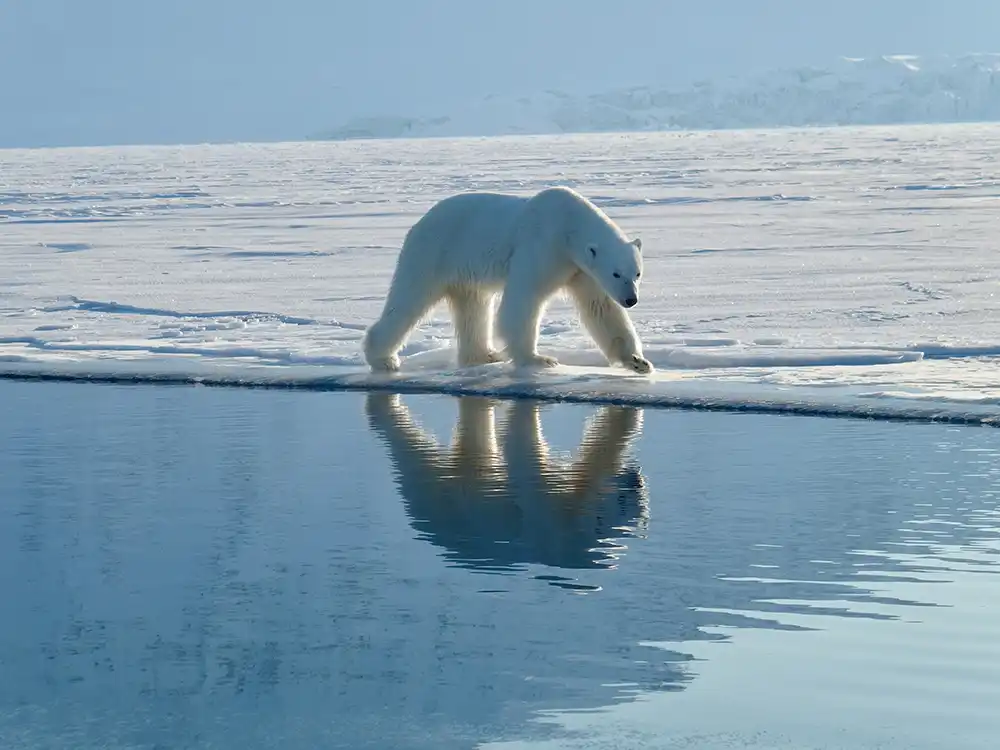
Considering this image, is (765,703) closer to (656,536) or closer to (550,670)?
(550,670)

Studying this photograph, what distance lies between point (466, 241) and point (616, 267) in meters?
0.84

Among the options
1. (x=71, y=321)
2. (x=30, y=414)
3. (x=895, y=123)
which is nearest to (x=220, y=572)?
(x=30, y=414)

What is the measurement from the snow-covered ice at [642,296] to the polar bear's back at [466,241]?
486 mm

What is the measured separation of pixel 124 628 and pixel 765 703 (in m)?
1.43

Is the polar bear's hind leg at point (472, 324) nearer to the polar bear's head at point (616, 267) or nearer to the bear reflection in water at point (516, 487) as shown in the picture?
the polar bear's head at point (616, 267)

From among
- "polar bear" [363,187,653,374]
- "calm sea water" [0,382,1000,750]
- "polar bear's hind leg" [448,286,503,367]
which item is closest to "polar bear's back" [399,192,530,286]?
"polar bear" [363,187,653,374]

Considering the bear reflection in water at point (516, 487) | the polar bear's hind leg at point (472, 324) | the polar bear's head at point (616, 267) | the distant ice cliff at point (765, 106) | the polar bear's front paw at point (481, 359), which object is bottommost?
the bear reflection in water at point (516, 487)

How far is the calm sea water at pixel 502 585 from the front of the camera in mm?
2865

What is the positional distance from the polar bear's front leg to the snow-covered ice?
16cm

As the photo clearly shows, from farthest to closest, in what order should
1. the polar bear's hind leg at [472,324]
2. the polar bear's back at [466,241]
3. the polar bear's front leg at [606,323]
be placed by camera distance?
1. the polar bear's hind leg at [472,324]
2. the polar bear's back at [466,241]
3. the polar bear's front leg at [606,323]

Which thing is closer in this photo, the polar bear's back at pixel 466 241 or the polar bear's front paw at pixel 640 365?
the polar bear's front paw at pixel 640 365

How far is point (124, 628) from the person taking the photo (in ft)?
11.3

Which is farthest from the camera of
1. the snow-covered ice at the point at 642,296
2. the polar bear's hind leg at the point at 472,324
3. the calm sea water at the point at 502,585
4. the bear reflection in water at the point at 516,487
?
the polar bear's hind leg at the point at 472,324

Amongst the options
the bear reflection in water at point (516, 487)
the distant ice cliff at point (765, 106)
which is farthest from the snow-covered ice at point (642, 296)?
the distant ice cliff at point (765, 106)
